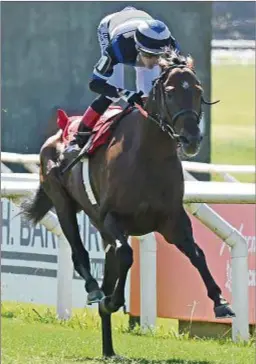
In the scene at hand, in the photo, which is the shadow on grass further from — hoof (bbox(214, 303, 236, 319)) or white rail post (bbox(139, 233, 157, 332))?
white rail post (bbox(139, 233, 157, 332))

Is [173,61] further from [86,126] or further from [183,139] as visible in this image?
[86,126]

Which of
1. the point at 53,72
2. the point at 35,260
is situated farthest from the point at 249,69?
the point at 35,260

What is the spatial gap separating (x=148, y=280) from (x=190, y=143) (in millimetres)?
2507

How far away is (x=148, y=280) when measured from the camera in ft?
27.8

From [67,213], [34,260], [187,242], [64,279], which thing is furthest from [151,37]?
[34,260]

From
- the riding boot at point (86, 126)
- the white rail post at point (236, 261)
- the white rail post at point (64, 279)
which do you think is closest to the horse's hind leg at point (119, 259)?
the riding boot at point (86, 126)

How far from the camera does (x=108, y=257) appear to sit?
23.3ft

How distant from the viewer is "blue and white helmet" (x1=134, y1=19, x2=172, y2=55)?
21.8ft

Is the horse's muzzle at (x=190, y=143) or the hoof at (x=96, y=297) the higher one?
the horse's muzzle at (x=190, y=143)

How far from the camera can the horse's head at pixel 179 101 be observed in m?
6.15

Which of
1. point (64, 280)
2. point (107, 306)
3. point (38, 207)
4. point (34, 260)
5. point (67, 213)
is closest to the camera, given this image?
point (107, 306)

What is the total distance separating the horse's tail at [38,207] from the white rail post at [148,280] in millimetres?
709

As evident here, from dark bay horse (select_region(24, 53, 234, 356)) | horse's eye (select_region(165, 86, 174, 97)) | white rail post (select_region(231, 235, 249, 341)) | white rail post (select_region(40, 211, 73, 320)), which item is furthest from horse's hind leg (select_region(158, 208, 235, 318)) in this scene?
white rail post (select_region(40, 211, 73, 320))

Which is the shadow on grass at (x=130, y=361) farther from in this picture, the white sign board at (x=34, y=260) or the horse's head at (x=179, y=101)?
the white sign board at (x=34, y=260)
